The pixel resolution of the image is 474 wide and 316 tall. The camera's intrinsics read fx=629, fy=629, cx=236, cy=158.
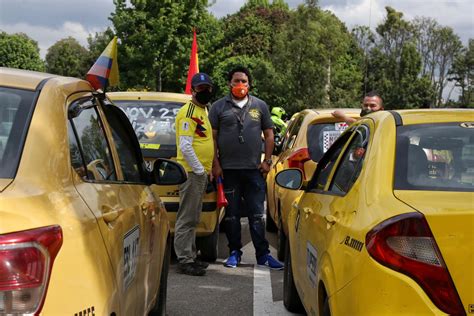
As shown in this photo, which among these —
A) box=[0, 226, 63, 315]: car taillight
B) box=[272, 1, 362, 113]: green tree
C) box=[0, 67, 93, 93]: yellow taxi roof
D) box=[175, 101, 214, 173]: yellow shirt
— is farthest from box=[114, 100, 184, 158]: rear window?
box=[272, 1, 362, 113]: green tree

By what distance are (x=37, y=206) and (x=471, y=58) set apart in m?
70.4

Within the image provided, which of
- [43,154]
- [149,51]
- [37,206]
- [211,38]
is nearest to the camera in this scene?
[37,206]

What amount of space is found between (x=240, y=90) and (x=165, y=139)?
923mm

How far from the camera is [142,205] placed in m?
3.45

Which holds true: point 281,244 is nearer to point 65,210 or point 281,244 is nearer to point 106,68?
point 106,68

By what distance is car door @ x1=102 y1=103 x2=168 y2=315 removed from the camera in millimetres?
3281

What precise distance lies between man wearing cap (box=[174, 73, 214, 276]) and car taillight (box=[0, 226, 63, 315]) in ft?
13.1

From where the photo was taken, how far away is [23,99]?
2.50 metres

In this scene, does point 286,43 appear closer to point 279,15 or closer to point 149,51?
point 149,51

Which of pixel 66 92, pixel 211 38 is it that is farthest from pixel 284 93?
pixel 66 92

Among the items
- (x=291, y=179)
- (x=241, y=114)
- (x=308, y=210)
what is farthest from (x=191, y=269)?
(x=308, y=210)

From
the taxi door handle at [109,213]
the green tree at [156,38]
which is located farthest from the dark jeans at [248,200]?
the green tree at [156,38]

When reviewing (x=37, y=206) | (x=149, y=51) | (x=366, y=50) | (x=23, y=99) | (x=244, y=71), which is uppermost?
(x=366, y=50)

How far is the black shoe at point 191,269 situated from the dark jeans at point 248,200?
25.0 inches
